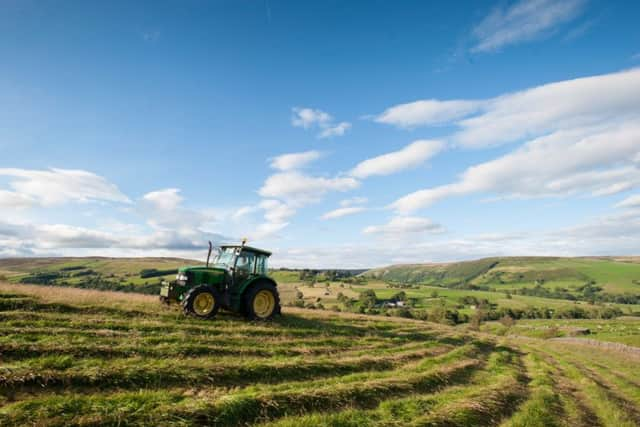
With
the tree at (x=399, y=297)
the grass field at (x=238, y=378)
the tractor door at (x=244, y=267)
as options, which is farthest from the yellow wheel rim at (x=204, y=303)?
the tree at (x=399, y=297)

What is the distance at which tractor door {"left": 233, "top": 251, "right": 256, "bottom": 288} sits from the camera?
1474 cm

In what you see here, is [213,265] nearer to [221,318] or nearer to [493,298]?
[221,318]

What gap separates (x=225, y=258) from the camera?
15.2m

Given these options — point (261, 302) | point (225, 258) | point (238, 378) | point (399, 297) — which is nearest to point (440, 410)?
point (238, 378)

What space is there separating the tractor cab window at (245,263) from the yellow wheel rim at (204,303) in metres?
1.64

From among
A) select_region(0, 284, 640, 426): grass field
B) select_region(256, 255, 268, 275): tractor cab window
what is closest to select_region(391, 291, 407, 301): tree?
select_region(0, 284, 640, 426): grass field

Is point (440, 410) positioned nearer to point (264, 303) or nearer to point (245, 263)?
point (264, 303)

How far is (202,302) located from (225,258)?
218 cm

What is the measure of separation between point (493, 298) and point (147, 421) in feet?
455

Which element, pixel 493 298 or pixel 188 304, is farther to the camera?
pixel 493 298

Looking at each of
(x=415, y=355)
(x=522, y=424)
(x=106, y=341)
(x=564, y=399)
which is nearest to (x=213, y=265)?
(x=106, y=341)

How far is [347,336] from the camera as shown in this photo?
15.6 meters

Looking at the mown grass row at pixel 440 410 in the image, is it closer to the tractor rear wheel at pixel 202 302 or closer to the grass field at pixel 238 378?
the grass field at pixel 238 378

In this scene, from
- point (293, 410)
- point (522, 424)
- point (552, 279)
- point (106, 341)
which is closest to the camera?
point (293, 410)
